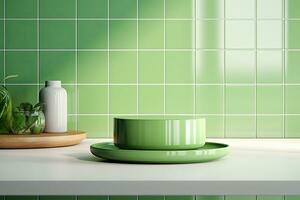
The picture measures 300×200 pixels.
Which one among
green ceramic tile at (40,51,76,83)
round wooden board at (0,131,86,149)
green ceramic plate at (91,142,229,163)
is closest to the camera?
green ceramic plate at (91,142,229,163)

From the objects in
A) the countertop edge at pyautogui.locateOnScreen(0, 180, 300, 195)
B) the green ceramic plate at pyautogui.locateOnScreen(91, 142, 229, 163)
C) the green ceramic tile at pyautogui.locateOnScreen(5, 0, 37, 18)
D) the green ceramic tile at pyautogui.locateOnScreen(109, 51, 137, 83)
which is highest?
the green ceramic tile at pyautogui.locateOnScreen(5, 0, 37, 18)

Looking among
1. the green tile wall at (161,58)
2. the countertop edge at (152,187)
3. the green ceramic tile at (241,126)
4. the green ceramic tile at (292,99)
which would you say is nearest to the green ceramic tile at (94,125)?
the green tile wall at (161,58)

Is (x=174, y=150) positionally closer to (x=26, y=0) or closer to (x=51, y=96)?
(x=51, y=96)

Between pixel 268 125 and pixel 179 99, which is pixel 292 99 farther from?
pixel 179 99

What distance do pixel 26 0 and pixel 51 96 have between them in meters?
0.39

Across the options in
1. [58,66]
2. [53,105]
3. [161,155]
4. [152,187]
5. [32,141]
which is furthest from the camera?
[58,66]

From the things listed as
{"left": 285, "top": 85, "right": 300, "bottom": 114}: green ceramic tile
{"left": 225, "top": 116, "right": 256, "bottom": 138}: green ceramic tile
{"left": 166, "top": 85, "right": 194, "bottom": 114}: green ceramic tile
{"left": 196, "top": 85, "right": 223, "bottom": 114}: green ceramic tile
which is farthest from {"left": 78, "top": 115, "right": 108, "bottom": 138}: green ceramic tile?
{"left": 285, "top": 85, "right": 300, "bottom": 114}: green ceramic tile

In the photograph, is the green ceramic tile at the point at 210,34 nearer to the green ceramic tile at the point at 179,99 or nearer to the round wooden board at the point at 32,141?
the green ceramic tile at the point at 179,99

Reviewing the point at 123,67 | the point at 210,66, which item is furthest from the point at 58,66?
the point at 210,66

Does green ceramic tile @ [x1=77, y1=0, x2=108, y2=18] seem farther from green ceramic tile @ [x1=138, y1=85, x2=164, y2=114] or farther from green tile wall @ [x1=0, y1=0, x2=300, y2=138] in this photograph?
green ceramic tile @ [x1=138, y1=85, x2=164, y2=114]

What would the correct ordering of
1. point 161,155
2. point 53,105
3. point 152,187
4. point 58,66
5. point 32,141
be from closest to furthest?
point 152,187
point 161,155
point 32,141
point 53,105
point 58,66

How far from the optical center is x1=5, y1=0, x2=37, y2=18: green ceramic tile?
1.99 m

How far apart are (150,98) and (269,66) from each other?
17.6 inches

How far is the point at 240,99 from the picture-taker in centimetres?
200
